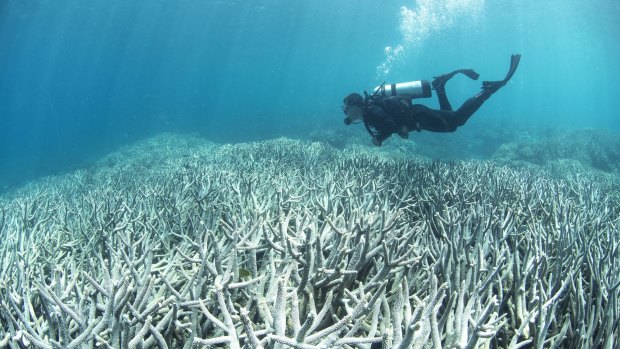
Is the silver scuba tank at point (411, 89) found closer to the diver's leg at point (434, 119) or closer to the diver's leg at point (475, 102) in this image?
the diver's leg at point (434, 119)

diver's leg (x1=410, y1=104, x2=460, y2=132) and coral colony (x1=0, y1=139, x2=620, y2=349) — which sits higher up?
diver's leg (x1=410, y1=104, x2=460, y2=132)

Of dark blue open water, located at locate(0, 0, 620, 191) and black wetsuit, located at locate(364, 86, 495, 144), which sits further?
dark blue open water, located at locate(0, 0, 620, 191)

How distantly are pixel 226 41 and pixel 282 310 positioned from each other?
3242 inches

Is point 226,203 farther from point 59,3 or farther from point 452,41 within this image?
point 452,41

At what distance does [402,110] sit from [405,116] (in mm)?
183

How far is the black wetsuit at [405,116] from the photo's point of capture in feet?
22.4

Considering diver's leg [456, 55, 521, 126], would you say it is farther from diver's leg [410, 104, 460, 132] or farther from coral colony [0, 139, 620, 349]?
coral colony [0, 139, 620, 349]

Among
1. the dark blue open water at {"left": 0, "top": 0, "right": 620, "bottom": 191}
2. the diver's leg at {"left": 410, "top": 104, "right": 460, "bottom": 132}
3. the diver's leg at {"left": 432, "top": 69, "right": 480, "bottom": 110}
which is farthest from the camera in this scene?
the dark blue open water at {"left": 0, "top": 0, "right": 620, "bottom": 191}

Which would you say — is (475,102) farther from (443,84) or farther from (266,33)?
(266,33)

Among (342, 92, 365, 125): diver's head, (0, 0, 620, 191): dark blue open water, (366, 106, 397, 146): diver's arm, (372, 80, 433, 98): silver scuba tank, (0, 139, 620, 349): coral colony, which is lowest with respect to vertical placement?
(0, 139, 620, 349): coral colony

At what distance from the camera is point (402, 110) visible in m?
7.18

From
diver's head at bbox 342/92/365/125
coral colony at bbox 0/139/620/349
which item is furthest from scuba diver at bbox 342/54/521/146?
coral colony at bbox 0/139/620/349

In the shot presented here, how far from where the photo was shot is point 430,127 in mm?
8094

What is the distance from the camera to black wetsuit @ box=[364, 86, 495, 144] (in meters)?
6.81
